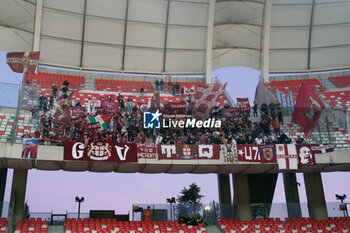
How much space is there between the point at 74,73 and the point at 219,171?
18236 millimetres

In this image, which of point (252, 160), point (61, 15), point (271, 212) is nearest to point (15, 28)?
point (61, 15)

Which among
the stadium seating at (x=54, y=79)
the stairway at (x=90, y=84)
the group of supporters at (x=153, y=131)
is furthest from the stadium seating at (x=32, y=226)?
the stairway at (x=90, y=84)

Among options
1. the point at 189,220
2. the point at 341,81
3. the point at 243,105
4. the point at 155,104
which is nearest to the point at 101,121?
the point at 155,104

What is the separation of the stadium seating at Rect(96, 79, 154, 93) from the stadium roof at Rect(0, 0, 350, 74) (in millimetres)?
1432

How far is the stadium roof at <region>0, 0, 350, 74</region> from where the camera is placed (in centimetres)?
3512

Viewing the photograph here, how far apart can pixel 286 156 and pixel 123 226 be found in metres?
11.1

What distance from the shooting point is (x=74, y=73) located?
37.2 metres

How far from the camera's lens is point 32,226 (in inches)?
901

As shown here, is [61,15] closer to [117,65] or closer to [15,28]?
[15,28]

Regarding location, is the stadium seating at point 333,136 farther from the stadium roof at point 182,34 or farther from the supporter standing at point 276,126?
the stadium roof at point 182,34

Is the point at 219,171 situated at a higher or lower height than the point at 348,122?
lower

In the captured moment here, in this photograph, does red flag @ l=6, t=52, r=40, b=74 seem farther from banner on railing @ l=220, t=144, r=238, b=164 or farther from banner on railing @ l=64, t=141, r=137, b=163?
banner on railing @ l=220, t=144, r=238, b=164

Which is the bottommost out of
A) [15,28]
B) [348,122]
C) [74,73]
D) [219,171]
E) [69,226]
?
[69,226]

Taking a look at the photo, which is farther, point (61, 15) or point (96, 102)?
point (61, 15)
